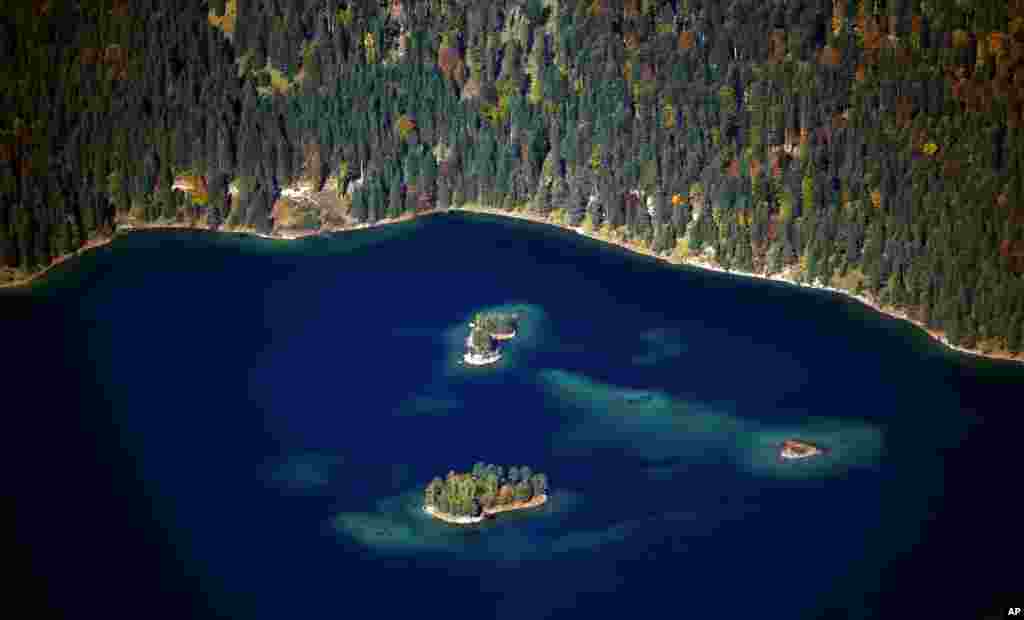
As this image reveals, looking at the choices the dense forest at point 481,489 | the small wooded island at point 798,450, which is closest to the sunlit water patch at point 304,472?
the dense forest at point 481,489

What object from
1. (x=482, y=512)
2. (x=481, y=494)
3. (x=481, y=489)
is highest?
(x=481, y=489)

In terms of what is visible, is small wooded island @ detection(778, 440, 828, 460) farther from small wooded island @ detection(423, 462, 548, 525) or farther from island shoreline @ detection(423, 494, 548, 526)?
island shoreline @ detection(423, 494, 548, 526)

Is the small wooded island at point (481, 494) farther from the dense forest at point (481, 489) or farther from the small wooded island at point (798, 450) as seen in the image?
the small wooded island at point (798, 450)

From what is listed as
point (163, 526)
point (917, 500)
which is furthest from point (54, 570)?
point (917, 500)

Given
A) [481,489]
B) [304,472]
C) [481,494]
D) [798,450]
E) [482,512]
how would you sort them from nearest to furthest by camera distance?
[481,494], [482,512], [481,489], [304,472], [798,450]

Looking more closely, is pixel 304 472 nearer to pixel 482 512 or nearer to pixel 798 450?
pixel 482 512

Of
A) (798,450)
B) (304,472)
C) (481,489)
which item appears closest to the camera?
(481,489)

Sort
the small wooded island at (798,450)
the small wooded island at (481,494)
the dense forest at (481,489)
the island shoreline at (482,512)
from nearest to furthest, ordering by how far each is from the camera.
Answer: the dense forest at (481,489) → the small wooded island at (481,494) → the island shoreline at (482,512) → the small wooded island at (798,450)

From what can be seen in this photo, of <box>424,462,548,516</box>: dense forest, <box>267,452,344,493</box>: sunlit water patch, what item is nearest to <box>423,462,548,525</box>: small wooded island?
<box>424,462,548,516</box>: dense forest

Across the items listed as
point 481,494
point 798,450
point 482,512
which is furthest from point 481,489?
point 798,450
